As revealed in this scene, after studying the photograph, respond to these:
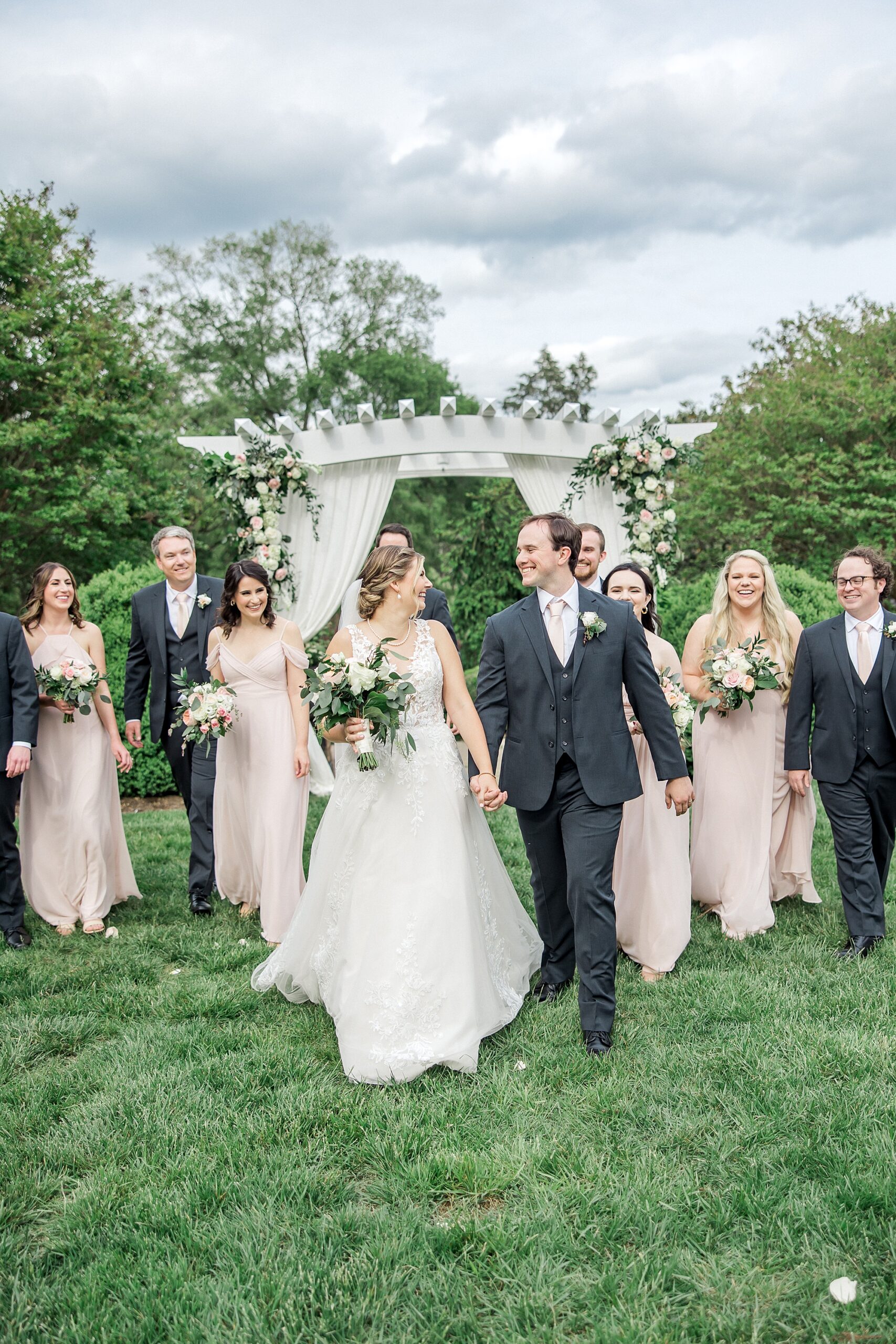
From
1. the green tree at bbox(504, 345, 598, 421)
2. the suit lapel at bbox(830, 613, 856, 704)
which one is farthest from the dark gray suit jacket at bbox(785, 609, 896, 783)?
the green tree at bbox(504, 345, 598, 421)

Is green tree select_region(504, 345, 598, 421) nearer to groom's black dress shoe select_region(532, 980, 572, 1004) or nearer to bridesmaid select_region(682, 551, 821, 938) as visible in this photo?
bridesmaid select_region(682, 551, 821, 938)

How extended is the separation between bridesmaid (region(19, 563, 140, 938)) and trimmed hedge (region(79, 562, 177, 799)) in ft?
13.4

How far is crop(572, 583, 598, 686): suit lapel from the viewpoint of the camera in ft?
12.9

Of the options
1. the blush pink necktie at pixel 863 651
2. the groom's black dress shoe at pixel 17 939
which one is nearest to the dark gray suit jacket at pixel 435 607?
the blush pink necktie at pixel 863 651

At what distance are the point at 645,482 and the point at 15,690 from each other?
689cm

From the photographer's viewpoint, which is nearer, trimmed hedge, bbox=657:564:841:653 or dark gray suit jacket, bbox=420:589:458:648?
dark gray suit jacket, bbox=420:589:458:648

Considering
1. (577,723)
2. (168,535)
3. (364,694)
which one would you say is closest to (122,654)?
(168,535)

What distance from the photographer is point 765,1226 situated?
2.61m

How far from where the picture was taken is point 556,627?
4.06 metres

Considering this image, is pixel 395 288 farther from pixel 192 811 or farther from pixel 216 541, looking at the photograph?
pixel 192 811

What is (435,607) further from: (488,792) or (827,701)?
(827,701)

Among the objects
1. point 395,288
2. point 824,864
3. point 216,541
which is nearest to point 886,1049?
point 824,864

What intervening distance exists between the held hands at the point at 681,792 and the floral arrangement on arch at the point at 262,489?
6.30 metres

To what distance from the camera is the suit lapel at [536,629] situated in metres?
3.97
